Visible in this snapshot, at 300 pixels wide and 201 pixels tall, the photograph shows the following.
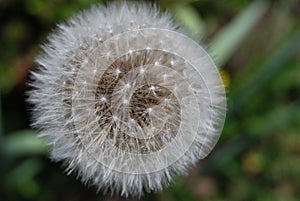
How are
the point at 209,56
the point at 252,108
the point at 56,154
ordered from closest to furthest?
1. the point at 56,154
2. the point at 209,56
3. the point at 252,108

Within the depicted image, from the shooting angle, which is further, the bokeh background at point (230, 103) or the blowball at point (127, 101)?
the bokeh background at point (230, 103)

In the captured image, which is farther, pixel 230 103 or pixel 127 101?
pixel 230 103

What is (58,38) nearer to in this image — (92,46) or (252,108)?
(92,46)

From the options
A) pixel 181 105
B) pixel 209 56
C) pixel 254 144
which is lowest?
pixel 254 144

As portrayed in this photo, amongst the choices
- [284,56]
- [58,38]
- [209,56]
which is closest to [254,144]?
[284,56]
